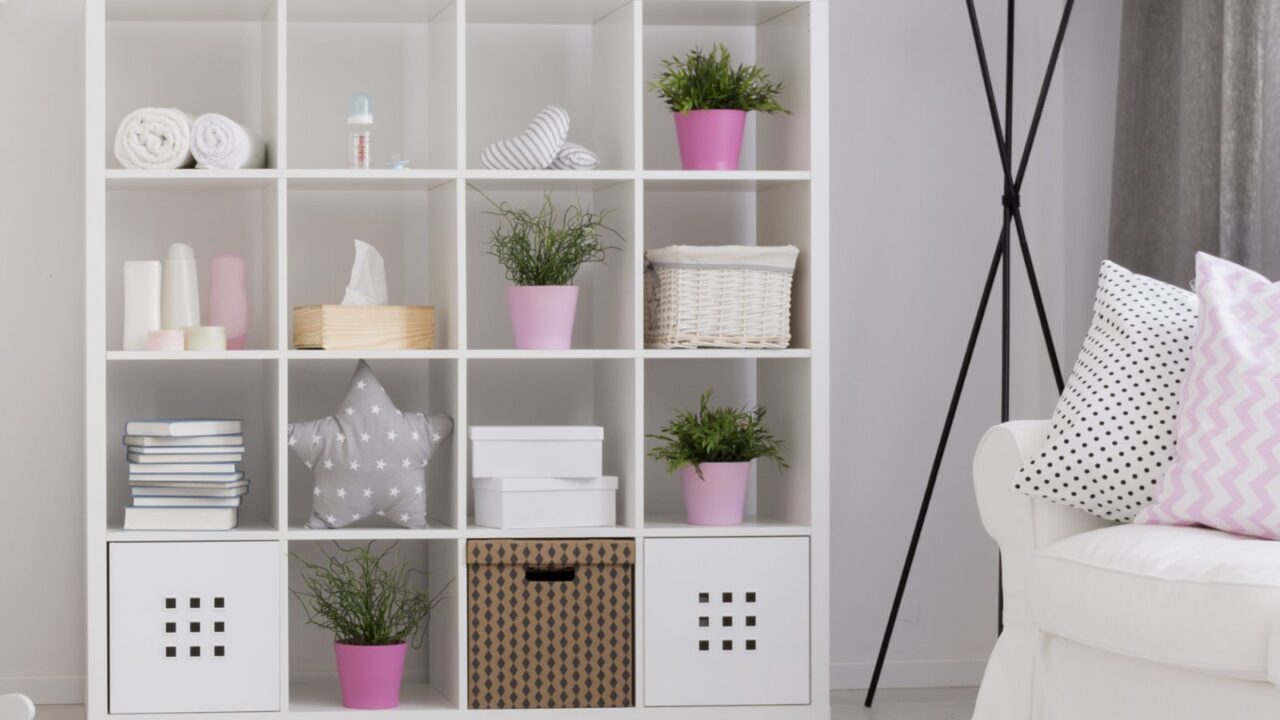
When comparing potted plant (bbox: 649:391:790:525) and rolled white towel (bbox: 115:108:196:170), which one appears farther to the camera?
potted plant (bbox: 649:391:790:525)

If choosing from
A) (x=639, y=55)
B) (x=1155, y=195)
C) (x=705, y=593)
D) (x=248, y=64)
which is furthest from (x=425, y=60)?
(x=1155, y=195)

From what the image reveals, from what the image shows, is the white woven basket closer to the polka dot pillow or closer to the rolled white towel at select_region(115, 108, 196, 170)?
the polka dot pillow

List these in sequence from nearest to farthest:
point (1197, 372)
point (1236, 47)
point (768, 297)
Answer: point (1197, 372) → point (1236, 47) → point (768, 297)

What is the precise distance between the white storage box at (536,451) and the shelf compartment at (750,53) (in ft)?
2.29

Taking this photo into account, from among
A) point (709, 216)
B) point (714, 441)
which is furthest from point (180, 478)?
point (709, 216)

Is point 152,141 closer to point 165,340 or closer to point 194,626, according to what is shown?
point 165,340

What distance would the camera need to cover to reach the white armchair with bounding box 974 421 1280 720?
5.72 feet

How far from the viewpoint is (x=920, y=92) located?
3.24 metres

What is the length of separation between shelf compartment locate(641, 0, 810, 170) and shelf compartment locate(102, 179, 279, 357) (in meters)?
0.87

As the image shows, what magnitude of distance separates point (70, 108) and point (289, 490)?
0.93 m

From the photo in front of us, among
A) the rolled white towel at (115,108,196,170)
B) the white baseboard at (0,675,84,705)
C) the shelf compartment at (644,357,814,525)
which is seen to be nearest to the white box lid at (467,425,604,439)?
the shelf compartment at (644,357,814,525)

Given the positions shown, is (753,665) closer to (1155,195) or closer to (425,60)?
(1155,195)

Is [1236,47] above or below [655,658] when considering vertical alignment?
above

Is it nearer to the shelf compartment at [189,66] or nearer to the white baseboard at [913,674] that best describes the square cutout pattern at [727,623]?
the white baseboard at [913,674]
